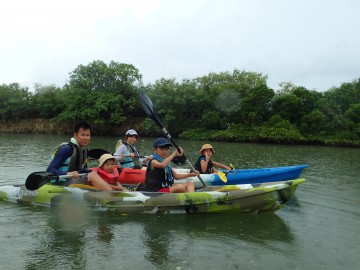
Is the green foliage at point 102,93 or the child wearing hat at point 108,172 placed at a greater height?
the green foliage at point 102,93

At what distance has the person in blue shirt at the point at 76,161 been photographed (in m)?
6.32

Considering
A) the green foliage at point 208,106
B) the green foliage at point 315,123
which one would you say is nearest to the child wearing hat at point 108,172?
the green foliage at point 208,106

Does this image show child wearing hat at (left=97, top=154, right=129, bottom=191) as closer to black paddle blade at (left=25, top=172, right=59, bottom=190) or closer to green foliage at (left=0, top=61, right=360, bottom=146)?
black paddle blade at (left=25, top=172, right=59, bottom=190)

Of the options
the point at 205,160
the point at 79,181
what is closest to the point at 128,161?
the point at 205,160

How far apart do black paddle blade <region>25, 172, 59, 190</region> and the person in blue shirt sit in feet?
0.33

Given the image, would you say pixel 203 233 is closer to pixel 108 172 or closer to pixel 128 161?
pixel 108 172

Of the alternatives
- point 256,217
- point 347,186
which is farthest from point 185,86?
point 256,217

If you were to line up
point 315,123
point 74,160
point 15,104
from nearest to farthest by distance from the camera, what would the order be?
point 74,160
point 315,123
point 15,104

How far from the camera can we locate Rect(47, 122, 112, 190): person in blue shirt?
6316 millimetres

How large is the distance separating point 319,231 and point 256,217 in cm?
103

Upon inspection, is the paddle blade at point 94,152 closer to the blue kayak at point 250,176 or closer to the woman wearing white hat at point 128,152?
the woman wearing white hat at point 128,152

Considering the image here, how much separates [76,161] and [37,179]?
0.72m

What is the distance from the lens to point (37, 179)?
6191mm

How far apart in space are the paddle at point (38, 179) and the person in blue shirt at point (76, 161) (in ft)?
0.25
